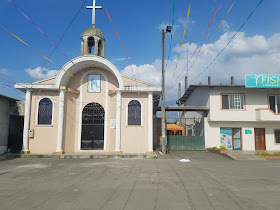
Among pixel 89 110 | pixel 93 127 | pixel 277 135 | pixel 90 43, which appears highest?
pixel 90 43

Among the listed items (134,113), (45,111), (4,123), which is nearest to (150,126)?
(134,113)

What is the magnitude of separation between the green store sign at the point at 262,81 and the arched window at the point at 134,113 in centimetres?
911

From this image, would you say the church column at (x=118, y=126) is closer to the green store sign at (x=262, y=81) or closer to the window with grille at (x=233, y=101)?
the window with grille at (x=233, y=101)

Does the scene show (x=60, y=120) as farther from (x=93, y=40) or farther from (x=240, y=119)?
(x=240, y=119)

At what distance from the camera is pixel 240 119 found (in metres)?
17.7

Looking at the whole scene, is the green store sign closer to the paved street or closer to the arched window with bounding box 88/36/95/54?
the paved street

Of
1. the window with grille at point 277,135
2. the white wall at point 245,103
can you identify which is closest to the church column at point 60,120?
the white wall at point 245,103

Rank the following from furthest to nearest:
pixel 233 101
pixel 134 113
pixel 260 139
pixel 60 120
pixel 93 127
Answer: pixel 260 139
pixel 233 101
pixel 93 127
pixel 134 113
pixel 60 120

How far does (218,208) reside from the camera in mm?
4945

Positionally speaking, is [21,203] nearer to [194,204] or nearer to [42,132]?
[194,204]

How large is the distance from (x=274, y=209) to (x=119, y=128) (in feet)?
36.1

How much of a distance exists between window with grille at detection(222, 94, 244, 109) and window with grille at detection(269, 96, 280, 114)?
2.55 metres

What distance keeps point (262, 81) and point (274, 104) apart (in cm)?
276

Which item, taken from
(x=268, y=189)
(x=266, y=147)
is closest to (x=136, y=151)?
(x=268, y=189)
